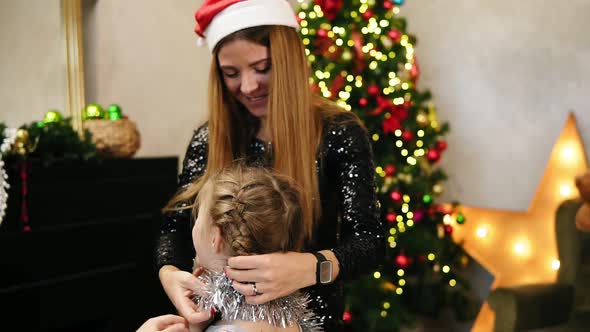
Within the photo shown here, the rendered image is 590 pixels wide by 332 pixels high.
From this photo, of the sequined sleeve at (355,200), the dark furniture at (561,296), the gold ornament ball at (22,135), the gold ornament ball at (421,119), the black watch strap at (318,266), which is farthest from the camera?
the gold ornament ball at (421,119)

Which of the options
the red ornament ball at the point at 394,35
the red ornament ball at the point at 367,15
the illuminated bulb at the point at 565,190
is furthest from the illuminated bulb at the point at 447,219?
the red ornament ball at the point at 367,15

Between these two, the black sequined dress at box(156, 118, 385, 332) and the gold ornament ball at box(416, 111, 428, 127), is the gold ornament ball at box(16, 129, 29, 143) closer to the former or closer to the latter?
the black sequined dress at box(156, 118, 385, 332)

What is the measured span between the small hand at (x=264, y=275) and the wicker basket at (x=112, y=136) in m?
1.78

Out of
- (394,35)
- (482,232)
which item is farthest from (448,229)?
(394,35)

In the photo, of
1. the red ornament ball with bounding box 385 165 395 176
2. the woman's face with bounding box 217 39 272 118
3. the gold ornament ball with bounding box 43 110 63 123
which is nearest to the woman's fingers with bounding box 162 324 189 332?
the woman's face with bounding box 217 39 272 118

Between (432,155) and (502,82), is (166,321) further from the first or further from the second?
(502,82)

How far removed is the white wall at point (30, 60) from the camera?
8.43 feet

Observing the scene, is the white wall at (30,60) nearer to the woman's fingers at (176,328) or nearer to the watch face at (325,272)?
the woman's fingers at (176,328)

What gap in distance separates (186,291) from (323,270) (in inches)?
11.7

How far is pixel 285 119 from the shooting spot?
53.1 inches

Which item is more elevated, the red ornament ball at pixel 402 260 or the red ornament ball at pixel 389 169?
the red ornament ball at pixel 389 169

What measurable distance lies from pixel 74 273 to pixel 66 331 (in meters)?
0.28

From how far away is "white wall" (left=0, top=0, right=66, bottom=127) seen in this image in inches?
101

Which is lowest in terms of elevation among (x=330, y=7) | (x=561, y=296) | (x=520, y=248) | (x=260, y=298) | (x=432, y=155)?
(x=561, y=296)
